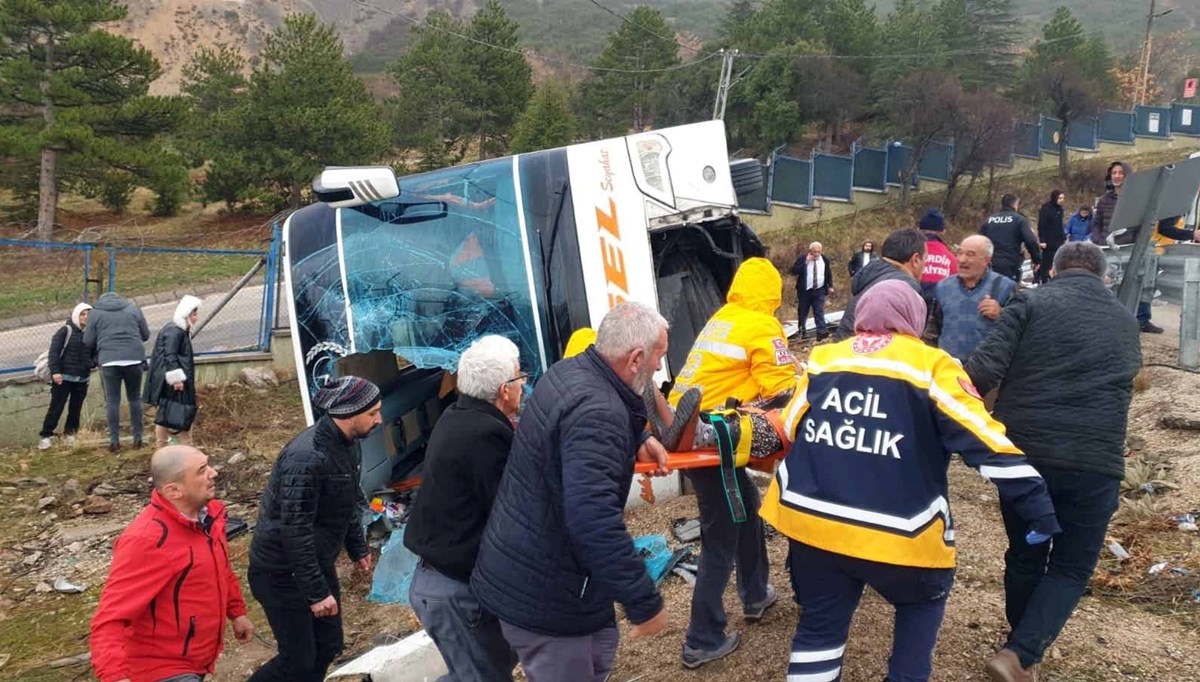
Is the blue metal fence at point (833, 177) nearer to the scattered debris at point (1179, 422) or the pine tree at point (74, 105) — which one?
the pine tree at point (74, 105)

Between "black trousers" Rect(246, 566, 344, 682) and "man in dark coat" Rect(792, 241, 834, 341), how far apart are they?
953cm

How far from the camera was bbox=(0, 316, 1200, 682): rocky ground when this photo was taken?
12.1 ft

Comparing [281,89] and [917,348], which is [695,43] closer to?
[281,89]

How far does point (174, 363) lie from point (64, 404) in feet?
6.29

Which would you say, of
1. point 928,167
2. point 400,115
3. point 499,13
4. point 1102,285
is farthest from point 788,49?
point 1102,285

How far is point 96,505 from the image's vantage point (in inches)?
288

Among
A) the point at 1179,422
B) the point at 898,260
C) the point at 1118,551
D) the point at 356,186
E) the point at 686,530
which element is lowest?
the point at 686,530

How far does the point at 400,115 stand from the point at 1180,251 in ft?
92.5

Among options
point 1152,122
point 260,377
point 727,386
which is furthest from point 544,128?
point 727,386

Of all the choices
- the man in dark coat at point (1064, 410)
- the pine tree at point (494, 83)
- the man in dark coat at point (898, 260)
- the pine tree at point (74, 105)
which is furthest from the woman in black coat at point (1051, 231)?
the pine tree at point (494, 83)

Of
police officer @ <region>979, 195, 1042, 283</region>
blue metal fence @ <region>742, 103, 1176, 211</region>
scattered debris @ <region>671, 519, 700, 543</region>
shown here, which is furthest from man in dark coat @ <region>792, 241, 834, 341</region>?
blue metal fence @ <region>742, 103, 1176, 211</region>

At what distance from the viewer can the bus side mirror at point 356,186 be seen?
5512 mm

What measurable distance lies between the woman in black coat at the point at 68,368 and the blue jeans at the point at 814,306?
9.02m

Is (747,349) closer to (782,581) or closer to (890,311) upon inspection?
(890,311)
